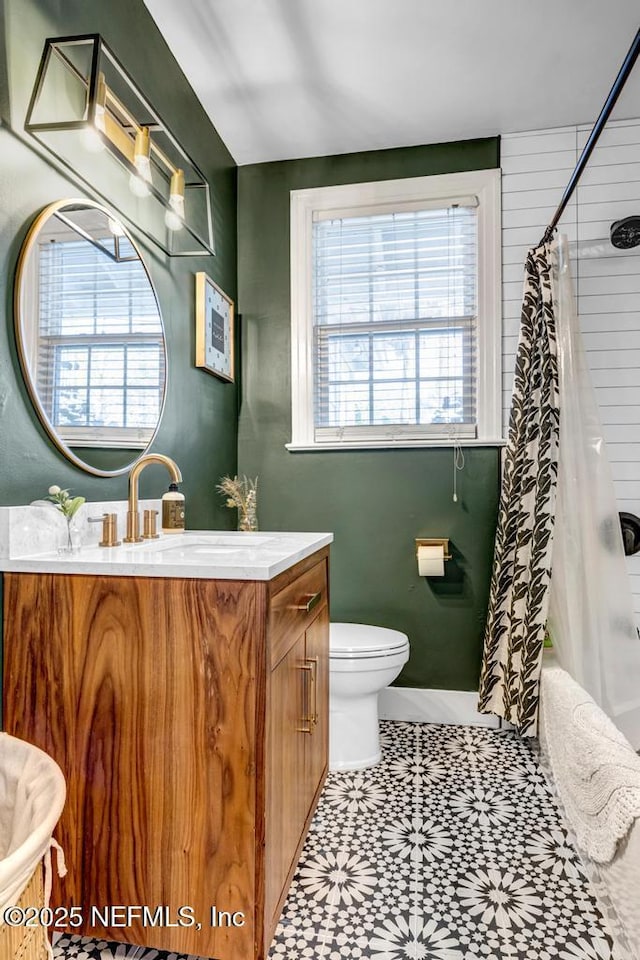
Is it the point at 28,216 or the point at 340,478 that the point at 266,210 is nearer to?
the point at 340,478

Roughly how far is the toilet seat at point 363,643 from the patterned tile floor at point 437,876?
448 millimetres

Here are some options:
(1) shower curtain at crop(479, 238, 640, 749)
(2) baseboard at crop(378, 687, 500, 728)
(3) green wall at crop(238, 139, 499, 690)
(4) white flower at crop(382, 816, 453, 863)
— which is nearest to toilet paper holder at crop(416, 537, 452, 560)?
(3) green wall at crop(238, 139, 499, 690)

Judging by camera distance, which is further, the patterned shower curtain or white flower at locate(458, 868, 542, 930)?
the patterned shower curtain

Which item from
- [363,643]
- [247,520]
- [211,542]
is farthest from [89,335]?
[363,643]

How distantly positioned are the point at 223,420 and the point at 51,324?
4.15 feet

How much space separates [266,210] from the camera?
9.47ft

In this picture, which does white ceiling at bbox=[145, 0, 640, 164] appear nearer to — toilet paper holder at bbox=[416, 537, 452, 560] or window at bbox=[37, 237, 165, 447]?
window at bbox=[37, 237, 165, 447]

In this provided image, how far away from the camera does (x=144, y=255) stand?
194 centimetres

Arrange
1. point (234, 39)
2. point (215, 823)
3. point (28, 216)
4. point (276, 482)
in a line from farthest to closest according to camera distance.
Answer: point (276, 482)
point (234, 39)
point (28, 216)
point (215, 823)

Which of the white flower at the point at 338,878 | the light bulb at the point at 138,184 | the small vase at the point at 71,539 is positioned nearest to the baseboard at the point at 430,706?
the white flower at the point at 338,878

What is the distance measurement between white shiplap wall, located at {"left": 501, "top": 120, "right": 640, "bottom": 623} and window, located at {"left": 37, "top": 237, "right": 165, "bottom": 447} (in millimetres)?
1599

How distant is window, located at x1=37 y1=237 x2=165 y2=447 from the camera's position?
4.86ft

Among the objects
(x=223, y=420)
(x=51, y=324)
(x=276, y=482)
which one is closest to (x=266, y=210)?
(x=223, y=420)

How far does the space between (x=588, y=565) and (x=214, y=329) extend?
5.74ft
